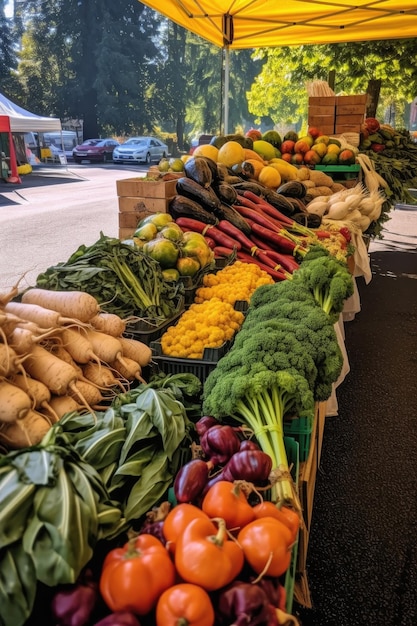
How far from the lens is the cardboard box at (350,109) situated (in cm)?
740

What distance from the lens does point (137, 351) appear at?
2.11 metres

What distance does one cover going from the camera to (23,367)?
5.33ft

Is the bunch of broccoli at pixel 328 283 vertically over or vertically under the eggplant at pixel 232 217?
under

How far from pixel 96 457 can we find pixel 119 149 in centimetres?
2706

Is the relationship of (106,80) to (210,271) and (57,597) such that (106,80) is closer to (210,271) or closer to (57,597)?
(210,271)

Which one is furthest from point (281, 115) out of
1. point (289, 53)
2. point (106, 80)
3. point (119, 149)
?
point (289, 53)

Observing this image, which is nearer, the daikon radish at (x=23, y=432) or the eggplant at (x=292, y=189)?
the daikon radish at (x=23, y=432)

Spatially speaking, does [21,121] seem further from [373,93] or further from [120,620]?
[120,620]

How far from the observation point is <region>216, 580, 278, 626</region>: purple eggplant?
96 cm

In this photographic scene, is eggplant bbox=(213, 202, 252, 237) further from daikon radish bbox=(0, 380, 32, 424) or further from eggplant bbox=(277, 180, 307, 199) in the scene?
daikon radish bbox=(0, 380, 32, 424)

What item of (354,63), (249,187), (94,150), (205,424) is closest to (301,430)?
(205,424)

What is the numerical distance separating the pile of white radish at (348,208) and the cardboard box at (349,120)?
2.61 meters

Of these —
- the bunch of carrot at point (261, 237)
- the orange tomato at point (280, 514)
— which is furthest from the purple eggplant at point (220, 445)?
the bunch of carrot at point (261, 237)

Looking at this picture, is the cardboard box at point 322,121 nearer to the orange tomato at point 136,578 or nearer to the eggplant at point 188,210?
the eggplant at point 188,210
